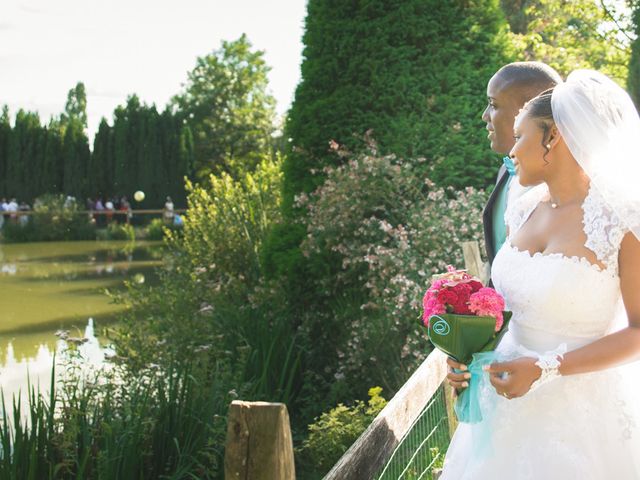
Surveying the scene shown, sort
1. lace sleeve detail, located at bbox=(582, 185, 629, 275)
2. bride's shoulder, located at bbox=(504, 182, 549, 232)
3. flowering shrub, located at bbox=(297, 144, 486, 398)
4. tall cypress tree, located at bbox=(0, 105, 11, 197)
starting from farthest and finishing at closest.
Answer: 1. tall cypress tree, located at bbox=(0, 105, 11, 197)
2. flowering shrub, located at bbox=(297, 144, 486, 398)
3. bride's shoulder, located at bbox=(504, 182, 549, 232)
4. lace sleeve detail, located at bbox=(582, 185, 629, 275)

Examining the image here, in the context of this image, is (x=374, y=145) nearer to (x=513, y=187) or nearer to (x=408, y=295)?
(x=408, y=295)

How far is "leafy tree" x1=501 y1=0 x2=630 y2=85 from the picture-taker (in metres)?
16.7

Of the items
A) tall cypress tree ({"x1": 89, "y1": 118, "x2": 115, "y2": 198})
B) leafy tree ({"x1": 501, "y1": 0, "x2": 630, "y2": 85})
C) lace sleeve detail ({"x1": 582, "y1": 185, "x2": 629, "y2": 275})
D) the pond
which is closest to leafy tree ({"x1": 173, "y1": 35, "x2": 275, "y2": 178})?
tall cypress tree ({"x1": 89, "y1": 118, "x2": 115, "y2": 198})

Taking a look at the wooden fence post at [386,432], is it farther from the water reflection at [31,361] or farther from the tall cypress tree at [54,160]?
the tall cypress tree at [54,160]

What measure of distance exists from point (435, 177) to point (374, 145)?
0.62m

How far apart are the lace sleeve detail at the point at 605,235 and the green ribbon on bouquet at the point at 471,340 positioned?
11.1 inches

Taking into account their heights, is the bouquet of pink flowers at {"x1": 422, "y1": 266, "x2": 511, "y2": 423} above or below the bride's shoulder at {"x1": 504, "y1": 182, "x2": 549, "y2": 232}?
below

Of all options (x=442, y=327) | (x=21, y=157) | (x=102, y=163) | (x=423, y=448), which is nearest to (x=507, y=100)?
(x=442, y=327)

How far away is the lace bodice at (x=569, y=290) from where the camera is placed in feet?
6.90

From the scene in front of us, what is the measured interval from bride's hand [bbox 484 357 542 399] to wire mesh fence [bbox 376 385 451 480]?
2090 millimetres

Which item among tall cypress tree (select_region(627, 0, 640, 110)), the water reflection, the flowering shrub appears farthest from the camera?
tall cypress tree (select_region(627, 0, 640, 110))

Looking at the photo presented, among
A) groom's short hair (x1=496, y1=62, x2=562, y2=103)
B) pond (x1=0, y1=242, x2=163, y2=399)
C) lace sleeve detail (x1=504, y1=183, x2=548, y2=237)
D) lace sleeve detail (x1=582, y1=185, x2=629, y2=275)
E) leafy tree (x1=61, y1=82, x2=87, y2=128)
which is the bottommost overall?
pond (x1=0, y1=242, x2=163, y2=399)

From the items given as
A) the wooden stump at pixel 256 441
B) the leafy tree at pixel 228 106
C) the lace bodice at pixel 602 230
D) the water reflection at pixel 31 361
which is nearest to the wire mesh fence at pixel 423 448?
the lace bodice at pixel 602 230

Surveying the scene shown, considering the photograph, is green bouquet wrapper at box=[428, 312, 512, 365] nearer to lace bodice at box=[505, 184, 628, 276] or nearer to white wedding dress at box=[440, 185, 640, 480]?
white wedding dress at box=[440, 185, 640, 480]
